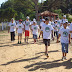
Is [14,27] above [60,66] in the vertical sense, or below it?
above

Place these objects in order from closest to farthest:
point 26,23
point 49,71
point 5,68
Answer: point 49,71
point 5,68
point 26,23

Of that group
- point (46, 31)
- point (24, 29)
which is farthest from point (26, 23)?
point (46, 31)

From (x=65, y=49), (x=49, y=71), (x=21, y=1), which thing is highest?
(x=21, y=1)

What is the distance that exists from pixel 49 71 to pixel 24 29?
6.07 metres

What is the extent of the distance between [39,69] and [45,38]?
1.91m

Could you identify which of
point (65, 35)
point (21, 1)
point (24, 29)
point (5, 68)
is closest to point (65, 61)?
point (65, 35)

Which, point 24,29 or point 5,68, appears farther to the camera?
point 24,29

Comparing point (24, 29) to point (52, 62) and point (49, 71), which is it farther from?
point (49, 71)

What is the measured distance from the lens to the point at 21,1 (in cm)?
3725

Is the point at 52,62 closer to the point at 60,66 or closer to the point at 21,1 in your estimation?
the point at 60,66

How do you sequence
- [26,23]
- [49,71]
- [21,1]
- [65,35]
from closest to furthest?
[49,71], [65,35], [26,23], [21,1]

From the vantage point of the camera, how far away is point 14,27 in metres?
11.0


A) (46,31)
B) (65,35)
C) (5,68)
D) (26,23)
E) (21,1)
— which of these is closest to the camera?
(5,68)

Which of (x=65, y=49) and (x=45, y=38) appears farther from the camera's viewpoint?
(x=45, y=38)
